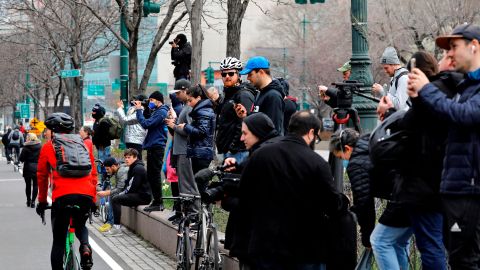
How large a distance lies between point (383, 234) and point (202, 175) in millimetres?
2428

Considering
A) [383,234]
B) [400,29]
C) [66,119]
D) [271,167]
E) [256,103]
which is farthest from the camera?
[400,29]

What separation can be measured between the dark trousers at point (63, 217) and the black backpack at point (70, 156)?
233 millimetres

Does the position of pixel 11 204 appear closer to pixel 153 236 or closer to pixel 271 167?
pixel 153 236

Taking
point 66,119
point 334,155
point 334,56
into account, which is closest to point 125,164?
point 66,119

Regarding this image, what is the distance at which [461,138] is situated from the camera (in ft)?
18.9

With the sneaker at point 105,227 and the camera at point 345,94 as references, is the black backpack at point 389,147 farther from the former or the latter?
the sneaker at point 105,227

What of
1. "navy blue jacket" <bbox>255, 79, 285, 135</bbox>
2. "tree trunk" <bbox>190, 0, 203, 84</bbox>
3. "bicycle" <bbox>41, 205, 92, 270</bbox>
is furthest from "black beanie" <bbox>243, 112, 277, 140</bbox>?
"tree trunk" <bbox>190, 0, 203, 84</bbox>

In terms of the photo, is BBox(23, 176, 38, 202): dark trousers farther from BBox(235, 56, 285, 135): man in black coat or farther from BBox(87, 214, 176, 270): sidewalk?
BBox(235, 56, 285, 135): man in black coat

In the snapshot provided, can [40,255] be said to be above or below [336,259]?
below

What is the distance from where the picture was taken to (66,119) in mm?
10141

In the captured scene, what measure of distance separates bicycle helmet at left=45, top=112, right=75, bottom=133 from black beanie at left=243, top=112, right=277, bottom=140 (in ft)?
10.6

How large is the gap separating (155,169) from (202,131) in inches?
134

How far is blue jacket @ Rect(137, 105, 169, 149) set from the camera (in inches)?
580

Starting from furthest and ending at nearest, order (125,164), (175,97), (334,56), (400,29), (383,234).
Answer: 1. (334,56)
2. (400,29)
3. (125,164)
4. (175,97)
5. (383,234)
